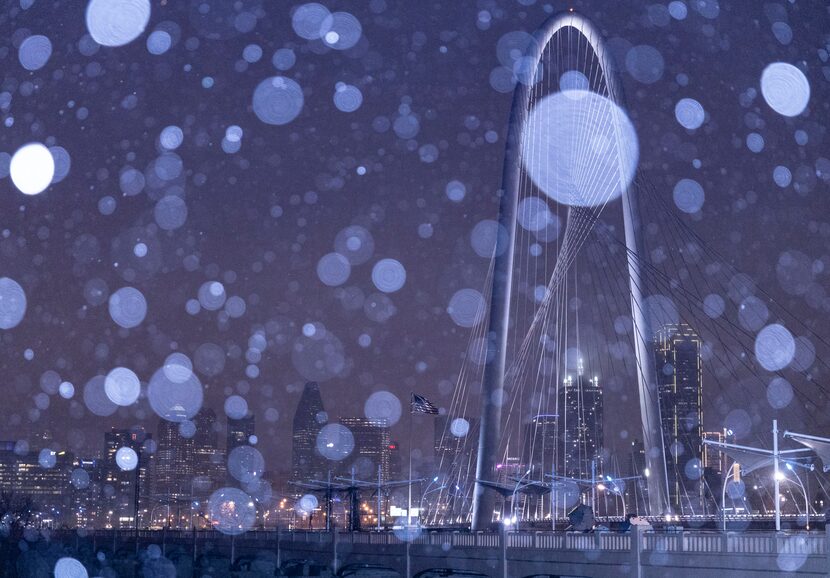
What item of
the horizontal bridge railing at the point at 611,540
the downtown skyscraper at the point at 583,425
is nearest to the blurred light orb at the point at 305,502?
the downtown skyscraper at the point at 583,425

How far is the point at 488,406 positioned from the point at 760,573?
2689 cm

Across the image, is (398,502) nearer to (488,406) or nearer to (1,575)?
(1,575)

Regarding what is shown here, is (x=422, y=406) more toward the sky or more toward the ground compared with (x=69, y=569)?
more toward the sky

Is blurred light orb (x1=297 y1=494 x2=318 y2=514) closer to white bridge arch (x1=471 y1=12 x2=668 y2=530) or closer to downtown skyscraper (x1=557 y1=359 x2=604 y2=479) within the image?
downtown skyscraper (x1=557 y1=359 x2=604 y2=479)

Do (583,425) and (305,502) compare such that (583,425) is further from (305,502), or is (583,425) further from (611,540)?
(611,540)

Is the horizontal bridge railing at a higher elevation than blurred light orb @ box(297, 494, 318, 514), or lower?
lower

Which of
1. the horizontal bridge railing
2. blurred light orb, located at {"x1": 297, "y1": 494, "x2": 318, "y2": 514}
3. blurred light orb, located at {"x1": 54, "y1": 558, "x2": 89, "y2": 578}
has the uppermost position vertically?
blurred light orb, located at {"x1": 297, "y1": 494, "x2": 318, "y2": 514}

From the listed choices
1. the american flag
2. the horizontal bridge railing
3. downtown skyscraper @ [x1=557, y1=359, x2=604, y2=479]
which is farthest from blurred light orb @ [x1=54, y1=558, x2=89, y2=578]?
downtown skyscraper @ [x1=557, y1=359, x2=604, y2=479]

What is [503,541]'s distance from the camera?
34.8 m

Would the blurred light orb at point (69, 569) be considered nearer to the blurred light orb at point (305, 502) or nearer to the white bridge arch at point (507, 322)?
the white bridge arch at point (507, 322)

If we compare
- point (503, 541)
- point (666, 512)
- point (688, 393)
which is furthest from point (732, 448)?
point (688, 393)

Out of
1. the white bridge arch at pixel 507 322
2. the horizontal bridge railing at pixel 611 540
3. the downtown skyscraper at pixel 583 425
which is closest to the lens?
the horizontal bridge railing at pixel 611 540

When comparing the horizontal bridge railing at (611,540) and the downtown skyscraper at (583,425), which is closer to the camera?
the horizontal bridge railing at (611,540)

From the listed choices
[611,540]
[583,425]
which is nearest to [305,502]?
[583,425]
